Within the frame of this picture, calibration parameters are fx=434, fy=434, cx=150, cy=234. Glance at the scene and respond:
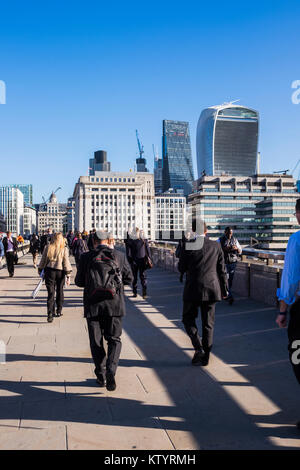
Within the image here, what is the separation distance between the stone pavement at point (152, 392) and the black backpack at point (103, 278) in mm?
1017

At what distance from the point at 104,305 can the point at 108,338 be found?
399 millimetres

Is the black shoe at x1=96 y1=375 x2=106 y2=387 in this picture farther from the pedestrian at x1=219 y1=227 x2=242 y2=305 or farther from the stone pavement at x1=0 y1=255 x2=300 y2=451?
the pedestrian at x1=219 y1=227 x2=242 y2=305

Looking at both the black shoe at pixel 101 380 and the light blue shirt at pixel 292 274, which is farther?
the black shoe at pixel 101 380

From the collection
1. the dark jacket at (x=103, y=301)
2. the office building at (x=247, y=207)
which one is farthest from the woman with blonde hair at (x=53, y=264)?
the office building at (x=247, y=207)

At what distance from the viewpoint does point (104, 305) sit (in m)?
4.74

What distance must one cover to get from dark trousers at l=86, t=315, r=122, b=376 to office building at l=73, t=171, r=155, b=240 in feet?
497

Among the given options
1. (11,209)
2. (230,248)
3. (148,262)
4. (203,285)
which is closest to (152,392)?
(203,285)

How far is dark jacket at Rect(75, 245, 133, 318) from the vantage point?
15.6ft

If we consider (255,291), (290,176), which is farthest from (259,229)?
(255,291)

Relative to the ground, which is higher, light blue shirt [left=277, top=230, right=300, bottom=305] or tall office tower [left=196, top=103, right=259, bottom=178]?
tall office tower [left=196, top=103, right=259, bottom=178]

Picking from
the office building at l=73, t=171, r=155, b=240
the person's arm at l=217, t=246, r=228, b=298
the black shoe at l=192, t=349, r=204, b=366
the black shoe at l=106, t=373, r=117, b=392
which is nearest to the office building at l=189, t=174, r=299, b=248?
the office building at l=73, t=171, r=155, b=240

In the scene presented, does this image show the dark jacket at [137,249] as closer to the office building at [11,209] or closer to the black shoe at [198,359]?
the black shoe at [198,359]

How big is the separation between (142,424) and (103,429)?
0.34 m

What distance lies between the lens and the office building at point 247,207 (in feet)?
443
